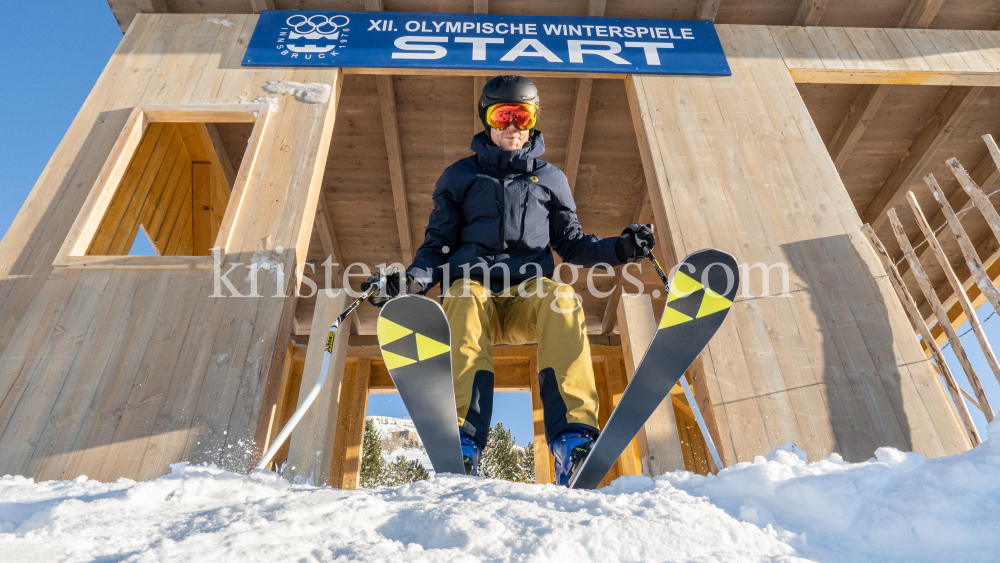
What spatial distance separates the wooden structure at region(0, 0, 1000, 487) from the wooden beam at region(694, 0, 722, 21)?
0.02 meters

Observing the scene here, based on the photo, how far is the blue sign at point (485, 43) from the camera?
12.5ft

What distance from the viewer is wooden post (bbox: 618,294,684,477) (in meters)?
2.39

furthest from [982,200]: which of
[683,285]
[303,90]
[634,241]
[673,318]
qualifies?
[303,90]

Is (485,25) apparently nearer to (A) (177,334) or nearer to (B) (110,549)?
(A) (177,334)

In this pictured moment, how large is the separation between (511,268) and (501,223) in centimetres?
24

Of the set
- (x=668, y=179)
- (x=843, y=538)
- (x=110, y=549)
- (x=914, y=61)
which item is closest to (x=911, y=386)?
(x=668, y=179)

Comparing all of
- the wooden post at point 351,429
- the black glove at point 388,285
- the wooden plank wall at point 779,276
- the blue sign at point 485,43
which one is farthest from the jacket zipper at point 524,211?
the wooden post at point 351,429

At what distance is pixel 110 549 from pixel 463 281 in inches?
66.7

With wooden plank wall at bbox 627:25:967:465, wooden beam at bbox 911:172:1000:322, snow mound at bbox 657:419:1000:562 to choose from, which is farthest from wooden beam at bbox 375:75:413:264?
snow mound at bbox 657:419:1000:562

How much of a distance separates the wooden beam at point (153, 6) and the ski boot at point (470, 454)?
12.9 ft

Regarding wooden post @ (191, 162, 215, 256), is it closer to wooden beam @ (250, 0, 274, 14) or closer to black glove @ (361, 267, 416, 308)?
wooden beam @ (250, 0, 274, 14)

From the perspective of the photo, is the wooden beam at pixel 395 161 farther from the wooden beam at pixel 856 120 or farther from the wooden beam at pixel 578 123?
the wooden beam at pixel 856 120

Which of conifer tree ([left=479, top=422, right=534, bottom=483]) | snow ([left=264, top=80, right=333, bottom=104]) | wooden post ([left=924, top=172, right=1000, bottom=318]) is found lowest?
wooden post ([left=924, top=172, right=1000, bottom=318])

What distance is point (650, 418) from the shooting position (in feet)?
8.07
